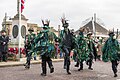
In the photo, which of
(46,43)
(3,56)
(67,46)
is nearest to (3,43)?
(3,56)

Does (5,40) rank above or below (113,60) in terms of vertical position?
above

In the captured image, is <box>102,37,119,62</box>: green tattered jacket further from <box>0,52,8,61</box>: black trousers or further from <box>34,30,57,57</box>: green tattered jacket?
<box>0,52,8,61</box>: black trousers

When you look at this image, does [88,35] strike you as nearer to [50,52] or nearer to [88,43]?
[88,43]

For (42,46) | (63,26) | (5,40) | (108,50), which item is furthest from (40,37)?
(5,40)

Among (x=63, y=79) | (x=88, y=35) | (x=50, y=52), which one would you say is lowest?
(x=63, y=79)

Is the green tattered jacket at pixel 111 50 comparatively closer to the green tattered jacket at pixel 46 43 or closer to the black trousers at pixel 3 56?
the green tattered jacket at pixel 46 43

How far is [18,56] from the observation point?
18125 millimetres

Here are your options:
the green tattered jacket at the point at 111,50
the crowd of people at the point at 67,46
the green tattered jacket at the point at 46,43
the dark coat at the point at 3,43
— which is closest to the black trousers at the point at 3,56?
the dark coat at the point at 3,43

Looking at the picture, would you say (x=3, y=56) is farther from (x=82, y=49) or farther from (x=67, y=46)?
(x=67, y=46)

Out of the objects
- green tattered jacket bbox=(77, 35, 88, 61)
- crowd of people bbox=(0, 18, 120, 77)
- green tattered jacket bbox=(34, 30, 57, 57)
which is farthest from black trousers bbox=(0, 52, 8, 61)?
green tattered jacket bbox=(34, 30, 57, 57)

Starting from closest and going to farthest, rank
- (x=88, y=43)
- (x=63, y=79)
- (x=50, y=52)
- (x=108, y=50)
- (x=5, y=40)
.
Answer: (x=63, y=79)
(x=50, y=52)
(x=108, y=50)
(x=88, y=43)
(x=5, y=40)

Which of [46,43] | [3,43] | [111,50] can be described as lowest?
[111,50]

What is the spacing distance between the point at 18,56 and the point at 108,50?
9.07 meters

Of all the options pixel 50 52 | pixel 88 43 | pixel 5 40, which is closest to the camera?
pixel 50 52
